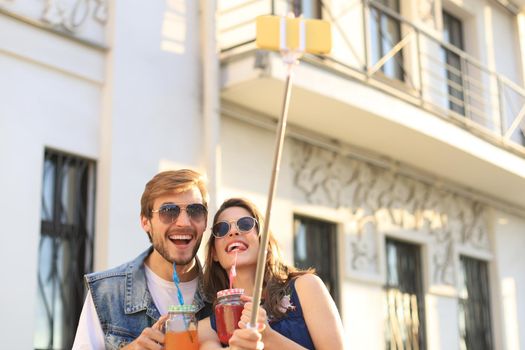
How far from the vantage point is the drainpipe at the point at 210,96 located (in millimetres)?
9711

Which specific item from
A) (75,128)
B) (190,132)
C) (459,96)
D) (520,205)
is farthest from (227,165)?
(520,205)

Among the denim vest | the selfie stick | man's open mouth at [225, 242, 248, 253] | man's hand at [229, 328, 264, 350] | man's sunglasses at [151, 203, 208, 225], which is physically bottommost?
man's hand at [229, 328, 264, 350]

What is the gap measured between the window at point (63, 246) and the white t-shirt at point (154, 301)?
3669 mm

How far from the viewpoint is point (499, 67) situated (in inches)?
612

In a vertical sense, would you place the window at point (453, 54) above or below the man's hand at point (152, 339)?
above

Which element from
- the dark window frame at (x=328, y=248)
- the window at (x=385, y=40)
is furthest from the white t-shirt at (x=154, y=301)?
the window at (x=385, y=40)

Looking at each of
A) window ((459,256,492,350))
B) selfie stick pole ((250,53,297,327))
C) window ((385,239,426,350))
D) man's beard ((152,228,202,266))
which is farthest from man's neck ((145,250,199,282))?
window ((459,256,492,350))

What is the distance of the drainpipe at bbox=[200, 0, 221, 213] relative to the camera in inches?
382

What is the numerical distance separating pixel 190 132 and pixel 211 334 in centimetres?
555

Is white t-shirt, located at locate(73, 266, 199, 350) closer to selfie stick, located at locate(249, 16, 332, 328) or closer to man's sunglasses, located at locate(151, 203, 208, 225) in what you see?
man's sunglasses, located at locate(151, 203, 208, 225)

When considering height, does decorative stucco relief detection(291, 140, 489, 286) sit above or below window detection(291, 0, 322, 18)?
below

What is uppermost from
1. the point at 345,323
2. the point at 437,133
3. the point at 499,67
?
the point at 499,67

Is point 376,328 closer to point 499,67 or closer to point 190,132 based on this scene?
point 190,132

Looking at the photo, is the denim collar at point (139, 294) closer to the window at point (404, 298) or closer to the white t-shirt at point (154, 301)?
the white t-shirt at point (154, 301)
